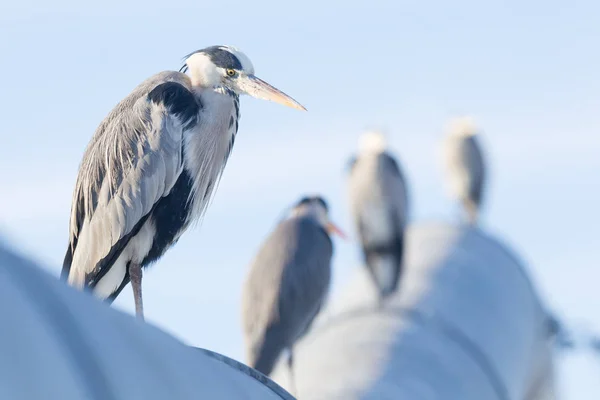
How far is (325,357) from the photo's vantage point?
541 cm

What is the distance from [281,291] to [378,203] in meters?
4.87

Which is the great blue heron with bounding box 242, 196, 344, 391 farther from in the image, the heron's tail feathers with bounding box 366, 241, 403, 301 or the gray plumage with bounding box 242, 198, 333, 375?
the heron's tail feathers with bounding box 366, 241, 403, 301

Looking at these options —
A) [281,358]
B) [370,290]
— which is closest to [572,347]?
[370,290]

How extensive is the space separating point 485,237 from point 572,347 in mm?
1477

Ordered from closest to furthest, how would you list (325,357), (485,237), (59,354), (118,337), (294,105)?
(59,354) < (118,337) < (294,105) < (325,357) < (485,237)

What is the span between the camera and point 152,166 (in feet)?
15.9

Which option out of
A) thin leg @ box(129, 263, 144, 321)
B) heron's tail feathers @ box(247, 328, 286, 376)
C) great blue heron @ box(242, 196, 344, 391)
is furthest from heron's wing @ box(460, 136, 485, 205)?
thin leg @ box(129, 263, 144, 321)

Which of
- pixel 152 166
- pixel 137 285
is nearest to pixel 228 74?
pixel 152 166

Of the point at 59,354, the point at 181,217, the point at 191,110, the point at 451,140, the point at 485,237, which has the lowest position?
the point at 59,354

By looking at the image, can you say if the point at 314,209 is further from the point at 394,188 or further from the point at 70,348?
the point at 70,348

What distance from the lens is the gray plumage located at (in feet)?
22.6

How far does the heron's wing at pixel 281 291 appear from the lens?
690 centimetres

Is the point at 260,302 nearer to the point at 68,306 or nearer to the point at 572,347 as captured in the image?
the point at 572,347

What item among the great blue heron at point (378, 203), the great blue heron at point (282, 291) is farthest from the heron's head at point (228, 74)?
the great blue heron at point (378, 203)
